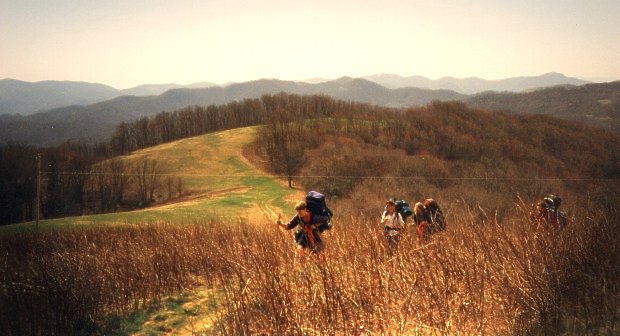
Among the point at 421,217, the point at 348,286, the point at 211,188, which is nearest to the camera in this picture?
the point at 348,286

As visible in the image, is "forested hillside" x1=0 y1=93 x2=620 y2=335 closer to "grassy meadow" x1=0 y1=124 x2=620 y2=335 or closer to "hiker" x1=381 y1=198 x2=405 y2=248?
"grassy meadow" x1=0 y1=124 x2=620 y2=335

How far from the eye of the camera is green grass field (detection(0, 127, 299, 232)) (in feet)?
78.9

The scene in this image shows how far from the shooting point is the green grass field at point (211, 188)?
24.1 meters

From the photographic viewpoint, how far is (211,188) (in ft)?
143

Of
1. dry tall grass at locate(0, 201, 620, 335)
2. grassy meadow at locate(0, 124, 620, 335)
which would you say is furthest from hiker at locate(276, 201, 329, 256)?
dry tall grass at locate(0, 201, 620, 335)

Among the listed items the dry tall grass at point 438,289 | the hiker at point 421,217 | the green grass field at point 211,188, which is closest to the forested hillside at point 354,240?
the dry tall grass at point 438,289

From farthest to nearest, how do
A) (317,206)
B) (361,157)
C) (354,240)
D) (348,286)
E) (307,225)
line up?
(361,157), (317,206), (307,225), (354,240), (348,286)

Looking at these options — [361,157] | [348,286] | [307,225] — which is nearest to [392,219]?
[307,225]

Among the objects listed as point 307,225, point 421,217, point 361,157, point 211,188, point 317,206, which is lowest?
point 211,188

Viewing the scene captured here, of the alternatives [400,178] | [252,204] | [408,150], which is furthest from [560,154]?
Answer: [252,204]

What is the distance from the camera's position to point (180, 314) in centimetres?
779

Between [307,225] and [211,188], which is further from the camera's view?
[211,188]

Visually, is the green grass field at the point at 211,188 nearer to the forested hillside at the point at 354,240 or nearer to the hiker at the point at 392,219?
the forested hillside at the point at 354,240

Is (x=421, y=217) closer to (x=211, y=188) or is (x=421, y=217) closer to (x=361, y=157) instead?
(x=211, y=188)
